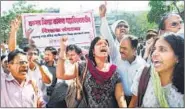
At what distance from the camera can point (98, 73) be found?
152 inches

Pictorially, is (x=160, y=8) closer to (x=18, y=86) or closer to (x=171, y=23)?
(x=171, y=23)

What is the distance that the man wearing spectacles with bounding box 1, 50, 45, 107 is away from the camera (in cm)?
390

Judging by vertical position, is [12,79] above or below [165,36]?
below

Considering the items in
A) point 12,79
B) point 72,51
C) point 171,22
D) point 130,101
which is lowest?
point 130,101

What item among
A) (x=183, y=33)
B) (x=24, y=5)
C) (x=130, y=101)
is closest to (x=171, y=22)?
(x=183, y=33)

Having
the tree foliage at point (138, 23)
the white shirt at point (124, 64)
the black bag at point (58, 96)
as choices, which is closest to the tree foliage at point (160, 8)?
the tree foliage at point (138, 23)

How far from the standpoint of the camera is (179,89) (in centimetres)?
378

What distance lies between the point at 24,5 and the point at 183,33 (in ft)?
5.77

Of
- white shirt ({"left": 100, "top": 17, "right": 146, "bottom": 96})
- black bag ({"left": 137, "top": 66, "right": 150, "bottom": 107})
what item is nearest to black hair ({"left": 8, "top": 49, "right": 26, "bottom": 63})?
white shirt ({"left": 100, "top": 17, "right": 146, "bottom": 96})

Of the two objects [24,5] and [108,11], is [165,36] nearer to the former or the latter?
[108,11]

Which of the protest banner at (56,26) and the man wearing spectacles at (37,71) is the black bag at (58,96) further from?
the protest banner at (56,26)

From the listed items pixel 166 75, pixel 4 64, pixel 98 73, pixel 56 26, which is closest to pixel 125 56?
pixel 98 73

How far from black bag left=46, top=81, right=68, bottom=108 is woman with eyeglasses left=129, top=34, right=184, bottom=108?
0.87 metres

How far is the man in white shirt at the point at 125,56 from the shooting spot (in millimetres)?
3875
